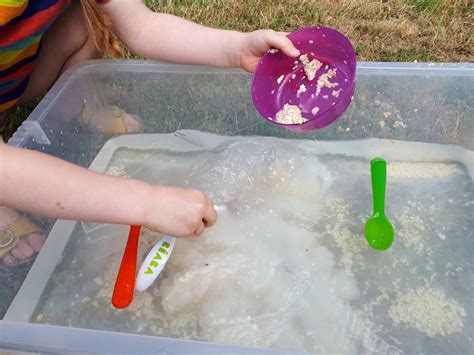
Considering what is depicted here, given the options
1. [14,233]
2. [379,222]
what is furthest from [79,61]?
[379,222]

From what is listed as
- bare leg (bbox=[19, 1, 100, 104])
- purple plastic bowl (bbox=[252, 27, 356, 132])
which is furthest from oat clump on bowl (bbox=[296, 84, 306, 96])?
bare leg (bbox=[19, 1, 100, 104])

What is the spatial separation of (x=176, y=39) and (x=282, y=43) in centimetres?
25

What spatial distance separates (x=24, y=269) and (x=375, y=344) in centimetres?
65

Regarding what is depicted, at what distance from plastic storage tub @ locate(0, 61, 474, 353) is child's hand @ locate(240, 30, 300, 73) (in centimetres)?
6

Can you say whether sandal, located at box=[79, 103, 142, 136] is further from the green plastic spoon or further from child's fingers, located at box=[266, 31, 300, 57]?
the green plastic spoon

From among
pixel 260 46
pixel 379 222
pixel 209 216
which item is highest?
pixel 260 46

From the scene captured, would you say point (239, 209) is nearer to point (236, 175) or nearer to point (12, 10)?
point (236, 175)

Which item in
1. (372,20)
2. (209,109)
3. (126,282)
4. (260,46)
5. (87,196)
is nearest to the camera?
(87,196)

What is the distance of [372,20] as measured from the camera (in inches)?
59.7

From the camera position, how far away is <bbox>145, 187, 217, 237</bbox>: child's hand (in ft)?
2.51

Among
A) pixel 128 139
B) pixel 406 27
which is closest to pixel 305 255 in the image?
pixel 128 139

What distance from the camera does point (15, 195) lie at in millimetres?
749

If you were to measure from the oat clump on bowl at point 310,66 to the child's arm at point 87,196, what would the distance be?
365mm

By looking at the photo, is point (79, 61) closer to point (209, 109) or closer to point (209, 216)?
point (209, 109)
